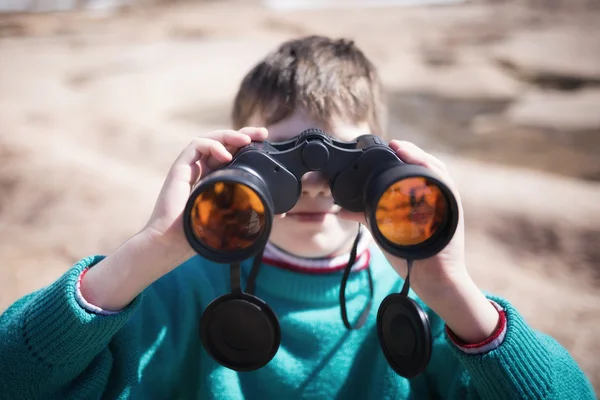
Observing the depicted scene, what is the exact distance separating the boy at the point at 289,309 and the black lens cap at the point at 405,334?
0.10m

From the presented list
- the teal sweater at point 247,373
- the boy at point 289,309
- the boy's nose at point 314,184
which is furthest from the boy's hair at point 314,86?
the teal sweater at point 247,373

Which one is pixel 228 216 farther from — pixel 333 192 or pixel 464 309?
pixel 464 309

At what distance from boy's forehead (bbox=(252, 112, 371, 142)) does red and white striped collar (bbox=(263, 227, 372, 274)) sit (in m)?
0.22

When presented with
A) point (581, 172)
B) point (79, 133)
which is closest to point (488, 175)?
point (581, 172)

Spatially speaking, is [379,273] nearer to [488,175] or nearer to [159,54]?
[488,175]

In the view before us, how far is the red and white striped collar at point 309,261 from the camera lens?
3.55ft

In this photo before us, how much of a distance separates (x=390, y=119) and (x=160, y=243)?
11.3 feet

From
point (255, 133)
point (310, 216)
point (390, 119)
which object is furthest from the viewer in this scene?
point (390, 119)

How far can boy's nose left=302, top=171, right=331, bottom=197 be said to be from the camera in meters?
0.94

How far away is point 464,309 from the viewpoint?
843mm

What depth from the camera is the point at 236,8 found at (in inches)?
354

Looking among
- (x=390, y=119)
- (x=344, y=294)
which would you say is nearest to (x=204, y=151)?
(x=344, y=294)

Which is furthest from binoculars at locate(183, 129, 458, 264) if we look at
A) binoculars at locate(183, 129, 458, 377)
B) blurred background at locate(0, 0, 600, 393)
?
blurred background at locate(0, 0, 600, 393)

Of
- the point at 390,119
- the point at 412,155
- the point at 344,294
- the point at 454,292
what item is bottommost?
the point at 390,119
